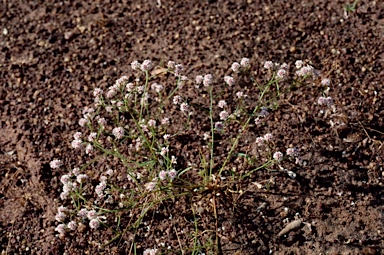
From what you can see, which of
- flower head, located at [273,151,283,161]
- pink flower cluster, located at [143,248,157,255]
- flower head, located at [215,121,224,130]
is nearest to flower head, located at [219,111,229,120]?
flower head, located at [215,121,224,130]

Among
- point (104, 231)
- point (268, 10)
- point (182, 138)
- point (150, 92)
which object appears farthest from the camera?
point (268, 10)

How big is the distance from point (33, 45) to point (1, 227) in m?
1.65

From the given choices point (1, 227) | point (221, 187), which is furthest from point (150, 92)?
point (1, 227)

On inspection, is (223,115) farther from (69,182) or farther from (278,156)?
(69,182)

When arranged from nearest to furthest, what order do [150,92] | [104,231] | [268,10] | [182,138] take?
1. [104,231]
2. [182,138]
3. [150,92]
4. [268,10]

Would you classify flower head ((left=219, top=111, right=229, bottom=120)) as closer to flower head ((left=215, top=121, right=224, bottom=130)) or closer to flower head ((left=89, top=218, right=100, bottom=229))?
flower head ((left=215, top=121, right=224, bottom=130))

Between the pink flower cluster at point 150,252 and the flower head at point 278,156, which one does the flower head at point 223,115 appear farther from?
the pink flower cluster at point 150,252

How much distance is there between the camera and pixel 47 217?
3859 millimetres

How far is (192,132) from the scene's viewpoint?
13.3 feet

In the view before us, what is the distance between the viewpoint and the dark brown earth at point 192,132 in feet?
11.9

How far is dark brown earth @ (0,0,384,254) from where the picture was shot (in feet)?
11.9

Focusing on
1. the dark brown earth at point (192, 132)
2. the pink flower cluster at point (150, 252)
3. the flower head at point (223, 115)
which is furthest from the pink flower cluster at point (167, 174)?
the flower head at point (223, 115)

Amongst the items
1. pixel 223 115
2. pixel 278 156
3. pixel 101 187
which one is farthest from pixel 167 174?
pixel 278 156

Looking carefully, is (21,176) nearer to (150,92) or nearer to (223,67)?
(150,92)
